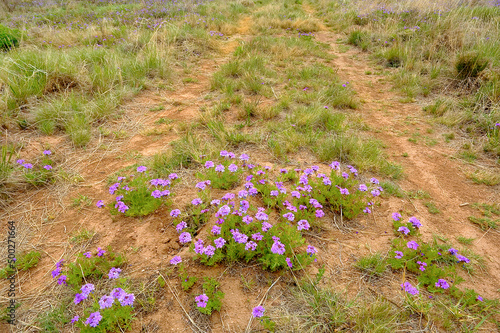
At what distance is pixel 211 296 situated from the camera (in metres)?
2.13

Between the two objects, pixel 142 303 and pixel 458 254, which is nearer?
pixel 142 303

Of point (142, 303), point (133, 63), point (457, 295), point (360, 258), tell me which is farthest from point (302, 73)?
point (142, 303)

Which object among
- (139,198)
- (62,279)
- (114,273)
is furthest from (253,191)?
(62,279)

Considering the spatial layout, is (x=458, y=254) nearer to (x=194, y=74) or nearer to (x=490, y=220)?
(x=490, y=220)

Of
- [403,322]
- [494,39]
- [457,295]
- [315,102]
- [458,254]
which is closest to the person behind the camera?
[403,322]

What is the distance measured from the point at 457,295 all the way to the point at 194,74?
6400 millimetres

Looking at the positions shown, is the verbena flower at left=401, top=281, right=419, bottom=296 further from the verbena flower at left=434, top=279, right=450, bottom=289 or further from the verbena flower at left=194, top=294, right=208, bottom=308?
the verbena flower at left=194, top=294, right=208, bottom=308

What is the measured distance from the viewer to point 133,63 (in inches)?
246

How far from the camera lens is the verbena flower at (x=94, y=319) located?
71.5 inches

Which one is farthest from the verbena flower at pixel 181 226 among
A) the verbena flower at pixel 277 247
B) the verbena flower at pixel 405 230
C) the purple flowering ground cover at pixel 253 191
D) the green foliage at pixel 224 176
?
the verbena flower at pixel 405 230

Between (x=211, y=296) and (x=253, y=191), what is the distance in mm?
1043

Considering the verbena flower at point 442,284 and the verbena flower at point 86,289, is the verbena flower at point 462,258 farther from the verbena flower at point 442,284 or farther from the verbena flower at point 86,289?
the verbena flower at point 86,289

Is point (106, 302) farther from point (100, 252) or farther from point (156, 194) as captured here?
point (156, 194)

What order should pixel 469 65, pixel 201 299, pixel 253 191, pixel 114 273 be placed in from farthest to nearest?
pixel 469 65 < pixel 253 191 < pixel 114 273 < pixel 201 299
